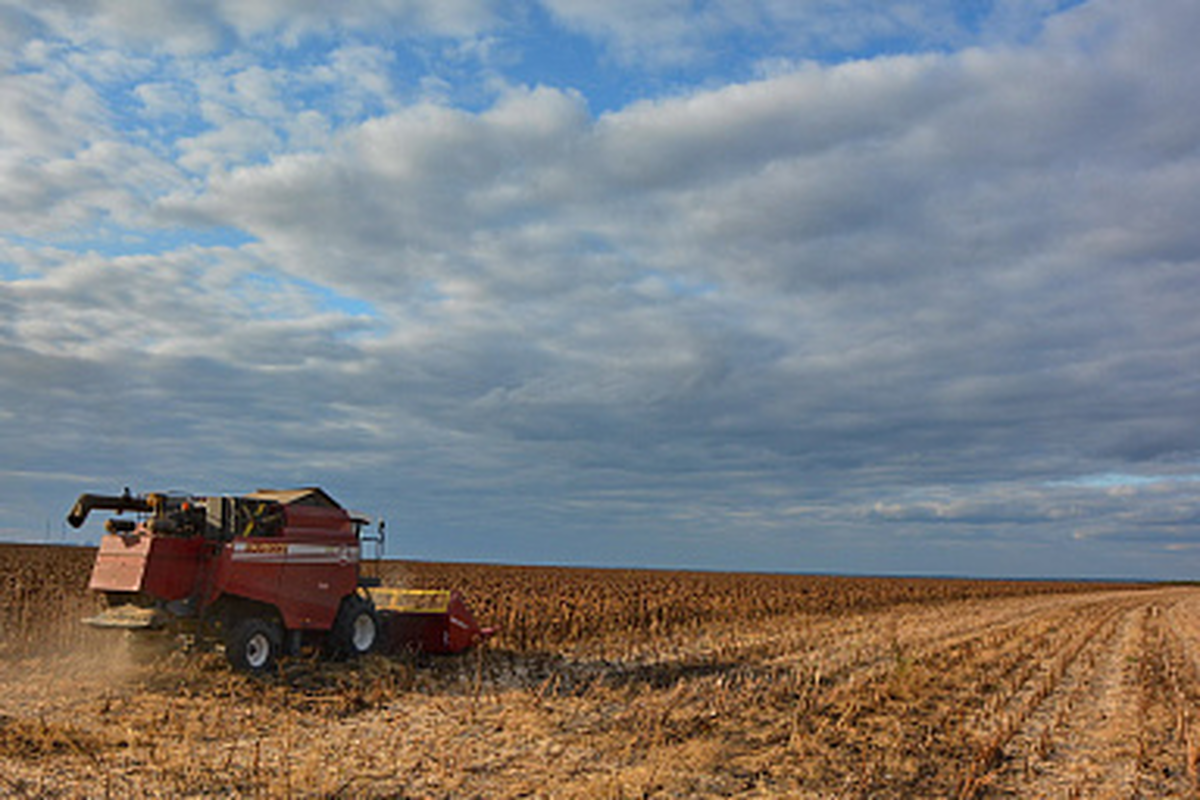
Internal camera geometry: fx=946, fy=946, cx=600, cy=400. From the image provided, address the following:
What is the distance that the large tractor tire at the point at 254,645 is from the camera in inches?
502

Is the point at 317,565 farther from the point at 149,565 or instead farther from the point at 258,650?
the point at 149,565

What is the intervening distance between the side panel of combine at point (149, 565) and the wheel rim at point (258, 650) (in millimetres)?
1108

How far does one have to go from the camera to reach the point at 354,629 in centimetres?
1480

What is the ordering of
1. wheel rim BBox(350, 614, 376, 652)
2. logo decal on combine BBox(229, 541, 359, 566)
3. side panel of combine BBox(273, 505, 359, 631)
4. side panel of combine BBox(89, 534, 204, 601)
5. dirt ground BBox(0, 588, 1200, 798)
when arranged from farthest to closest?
1. wheel rim BBox(350, 614, 376, 652)
2. side panel of combine BBox(273, 505, 359, 631)
3. logo decal on combine BBox(229, 541, 359, 566)
4. side panel of combine BBox(89, 534, 204, 601)
5. dirt ground BBox(0, 588, 1200, 798)

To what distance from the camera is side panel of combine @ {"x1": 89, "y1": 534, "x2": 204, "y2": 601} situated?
41.2 feet

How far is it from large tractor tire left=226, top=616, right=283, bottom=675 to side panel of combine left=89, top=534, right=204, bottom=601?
91cm

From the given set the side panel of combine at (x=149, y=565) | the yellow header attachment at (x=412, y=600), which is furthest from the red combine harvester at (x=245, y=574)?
the yellow header attachment at (x=412, y=600)

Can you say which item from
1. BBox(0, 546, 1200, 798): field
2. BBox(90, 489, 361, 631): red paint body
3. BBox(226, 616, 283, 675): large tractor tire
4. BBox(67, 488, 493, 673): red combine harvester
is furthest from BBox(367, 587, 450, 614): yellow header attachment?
BBox(226, 616, 283, 675): large tractor tire

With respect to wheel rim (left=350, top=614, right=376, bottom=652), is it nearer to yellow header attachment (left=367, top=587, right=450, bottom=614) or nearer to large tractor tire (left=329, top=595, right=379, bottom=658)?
large tractor tire (left=329, top=595, right=379, bottom=658)

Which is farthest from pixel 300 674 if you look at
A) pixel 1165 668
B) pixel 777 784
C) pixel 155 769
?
pixel 1165 668

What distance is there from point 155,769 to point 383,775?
200 centimetres

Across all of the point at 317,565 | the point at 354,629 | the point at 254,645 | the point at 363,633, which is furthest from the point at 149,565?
the point at 363,633

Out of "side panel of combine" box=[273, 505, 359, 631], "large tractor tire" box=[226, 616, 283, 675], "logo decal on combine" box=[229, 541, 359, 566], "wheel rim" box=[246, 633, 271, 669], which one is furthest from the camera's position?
"side panel of combine" box=[273, 505, 359, 631]

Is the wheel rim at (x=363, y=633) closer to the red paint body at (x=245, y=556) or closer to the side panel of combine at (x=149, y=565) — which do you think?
the red paint body at (x=245, y=556)
